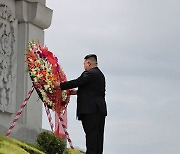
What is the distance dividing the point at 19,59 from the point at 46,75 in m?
3.51

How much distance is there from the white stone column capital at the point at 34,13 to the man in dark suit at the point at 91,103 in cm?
507

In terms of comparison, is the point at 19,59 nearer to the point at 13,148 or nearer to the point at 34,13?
the point at 34,13

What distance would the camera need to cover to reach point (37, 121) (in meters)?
15.9

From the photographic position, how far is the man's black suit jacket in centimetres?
1059

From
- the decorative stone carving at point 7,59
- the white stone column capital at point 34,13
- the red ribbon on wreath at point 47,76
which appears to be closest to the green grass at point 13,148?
the red ribbon on wreath at point 47,76

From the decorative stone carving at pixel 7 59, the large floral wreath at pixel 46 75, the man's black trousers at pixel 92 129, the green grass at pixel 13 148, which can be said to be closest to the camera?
the man's black trousers at pixel 92 129

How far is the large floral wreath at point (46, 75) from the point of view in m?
12.1

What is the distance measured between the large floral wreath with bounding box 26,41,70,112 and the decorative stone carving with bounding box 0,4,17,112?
7.49 ft

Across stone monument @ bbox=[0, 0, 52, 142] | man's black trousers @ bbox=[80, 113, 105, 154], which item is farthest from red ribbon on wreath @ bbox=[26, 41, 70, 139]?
stone monument @ bbox=[0, 0, 52, 142]

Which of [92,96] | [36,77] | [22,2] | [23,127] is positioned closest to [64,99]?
[36,77]

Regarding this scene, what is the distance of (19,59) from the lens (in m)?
15.5

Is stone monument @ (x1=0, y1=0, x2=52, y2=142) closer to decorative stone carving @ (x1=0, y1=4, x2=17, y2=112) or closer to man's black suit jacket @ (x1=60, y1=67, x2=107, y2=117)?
decorative stone carving @ (x1=0, y1=4, x2=17, y2=112)

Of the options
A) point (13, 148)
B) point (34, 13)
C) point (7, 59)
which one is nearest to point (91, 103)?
point (13, 148)

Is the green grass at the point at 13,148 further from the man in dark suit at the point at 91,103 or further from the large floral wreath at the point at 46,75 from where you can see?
the man in dark suit at the point at 91,103
